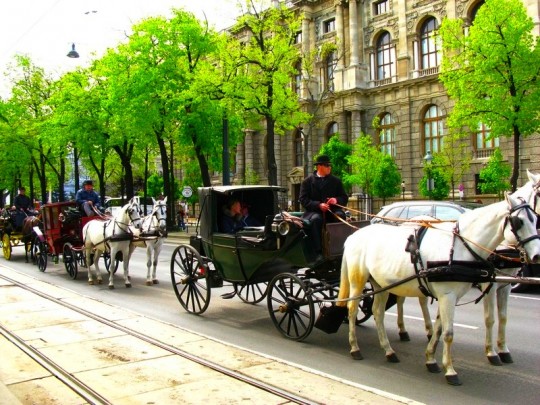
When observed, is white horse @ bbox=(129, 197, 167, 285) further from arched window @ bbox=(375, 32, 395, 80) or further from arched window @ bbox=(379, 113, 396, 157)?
arched window @ bbox=(375, 32, 395, 80)

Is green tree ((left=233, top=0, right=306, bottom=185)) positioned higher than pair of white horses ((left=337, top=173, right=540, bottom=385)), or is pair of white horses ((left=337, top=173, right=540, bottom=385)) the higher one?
green tree ((left=233, top=0, right=306, bottom=185))

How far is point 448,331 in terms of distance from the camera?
5609 mm

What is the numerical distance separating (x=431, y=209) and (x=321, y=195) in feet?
17.5

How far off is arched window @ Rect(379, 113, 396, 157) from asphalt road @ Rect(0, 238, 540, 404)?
117 ft

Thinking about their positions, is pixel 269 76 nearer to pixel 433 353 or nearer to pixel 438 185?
pixel 438 185

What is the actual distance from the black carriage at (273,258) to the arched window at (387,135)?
3728 centimetres

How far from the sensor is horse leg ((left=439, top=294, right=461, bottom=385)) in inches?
221

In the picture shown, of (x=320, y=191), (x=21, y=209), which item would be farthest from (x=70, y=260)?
(x=320, y=191)

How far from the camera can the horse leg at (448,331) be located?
5.60 meters

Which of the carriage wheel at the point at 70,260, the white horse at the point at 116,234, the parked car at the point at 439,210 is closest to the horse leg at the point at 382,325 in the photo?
the parked car at the point at 439,210

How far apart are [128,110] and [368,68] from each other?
82.4ft

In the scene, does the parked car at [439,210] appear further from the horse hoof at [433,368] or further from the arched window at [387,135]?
the arched window at [387,135]

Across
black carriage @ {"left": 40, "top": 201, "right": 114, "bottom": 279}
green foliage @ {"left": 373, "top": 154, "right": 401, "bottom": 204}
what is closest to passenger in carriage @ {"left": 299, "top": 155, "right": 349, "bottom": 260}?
black carriage @ {"left": 40, "top": 201, "right": 114, "bottom": 279}

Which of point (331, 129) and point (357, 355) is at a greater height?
point (331, 129)
